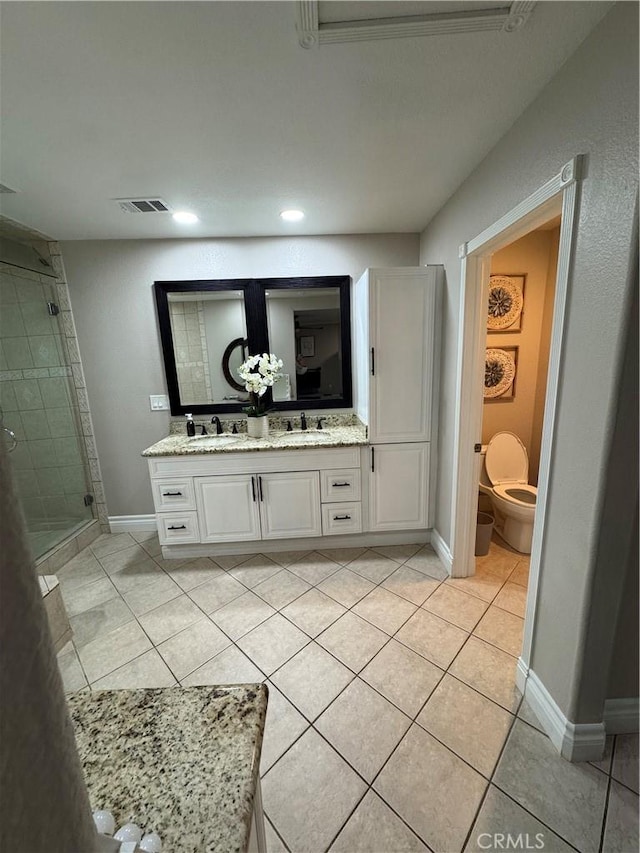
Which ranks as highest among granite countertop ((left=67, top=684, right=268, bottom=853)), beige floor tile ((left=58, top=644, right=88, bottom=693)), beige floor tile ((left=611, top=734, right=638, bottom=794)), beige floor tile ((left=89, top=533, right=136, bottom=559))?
granite countertop ((left=67, top=684, right=268, bottom=853))

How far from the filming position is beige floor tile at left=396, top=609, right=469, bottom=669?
5.68 feet

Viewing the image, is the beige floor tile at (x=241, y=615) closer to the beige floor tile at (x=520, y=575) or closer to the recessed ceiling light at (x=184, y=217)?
the beige floor tile at (x=520, y=575)

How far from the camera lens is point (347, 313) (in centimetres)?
289

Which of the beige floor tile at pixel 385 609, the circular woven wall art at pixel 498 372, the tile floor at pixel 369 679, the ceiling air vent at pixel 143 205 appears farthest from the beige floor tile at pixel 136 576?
the circular woven wall art at pixel 498 372

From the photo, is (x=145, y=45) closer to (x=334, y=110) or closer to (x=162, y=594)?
(x=334, y=110)

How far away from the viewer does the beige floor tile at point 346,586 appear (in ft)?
7.04

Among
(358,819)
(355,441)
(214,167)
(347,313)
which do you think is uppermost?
(214,167)

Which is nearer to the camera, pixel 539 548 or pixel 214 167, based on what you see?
pixel 539 548

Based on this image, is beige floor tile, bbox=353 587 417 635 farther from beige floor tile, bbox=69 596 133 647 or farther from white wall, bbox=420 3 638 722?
beige floor tile, bbox=69 596 133 647

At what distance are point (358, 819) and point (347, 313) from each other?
9.15 ft

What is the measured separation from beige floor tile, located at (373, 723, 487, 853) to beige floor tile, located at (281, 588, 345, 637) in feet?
2.20

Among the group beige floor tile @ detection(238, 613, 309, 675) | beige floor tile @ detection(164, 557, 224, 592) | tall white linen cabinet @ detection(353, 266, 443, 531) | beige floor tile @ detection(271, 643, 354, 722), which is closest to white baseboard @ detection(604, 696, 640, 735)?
beige floor tile @ detection(271, 643, 354, 722)

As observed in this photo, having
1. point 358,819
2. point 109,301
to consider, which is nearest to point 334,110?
point 109,301

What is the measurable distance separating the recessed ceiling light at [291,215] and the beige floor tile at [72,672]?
2786 millimetres
